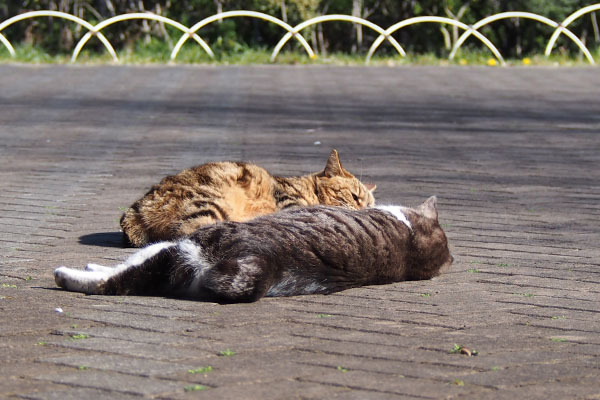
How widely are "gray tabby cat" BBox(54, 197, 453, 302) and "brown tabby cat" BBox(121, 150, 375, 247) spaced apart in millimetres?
627

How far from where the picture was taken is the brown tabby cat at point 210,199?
572 cm

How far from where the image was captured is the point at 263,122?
39.6 feet

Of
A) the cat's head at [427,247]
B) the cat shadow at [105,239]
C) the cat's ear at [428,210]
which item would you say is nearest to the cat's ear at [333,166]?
the cat's ear at [428,210]

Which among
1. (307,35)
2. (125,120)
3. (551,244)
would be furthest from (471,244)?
(307,35)

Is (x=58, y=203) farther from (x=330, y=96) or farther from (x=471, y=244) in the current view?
(x=330, y=96)

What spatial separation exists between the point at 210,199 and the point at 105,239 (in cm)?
100

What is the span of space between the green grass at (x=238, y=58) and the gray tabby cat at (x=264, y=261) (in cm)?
1562

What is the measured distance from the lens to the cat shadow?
20.2 ft

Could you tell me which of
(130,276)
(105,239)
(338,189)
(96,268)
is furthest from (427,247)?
(105,239)

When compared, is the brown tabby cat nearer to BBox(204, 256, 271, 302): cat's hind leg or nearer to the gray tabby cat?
the gray tabby cat

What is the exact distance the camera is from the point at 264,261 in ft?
14.8

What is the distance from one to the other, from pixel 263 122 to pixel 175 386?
345 inches

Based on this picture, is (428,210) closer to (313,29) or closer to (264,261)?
(264,261)

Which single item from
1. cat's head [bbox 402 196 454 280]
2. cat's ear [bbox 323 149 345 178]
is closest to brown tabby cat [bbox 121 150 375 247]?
cat's ear [bbox 323 149 345 178]
